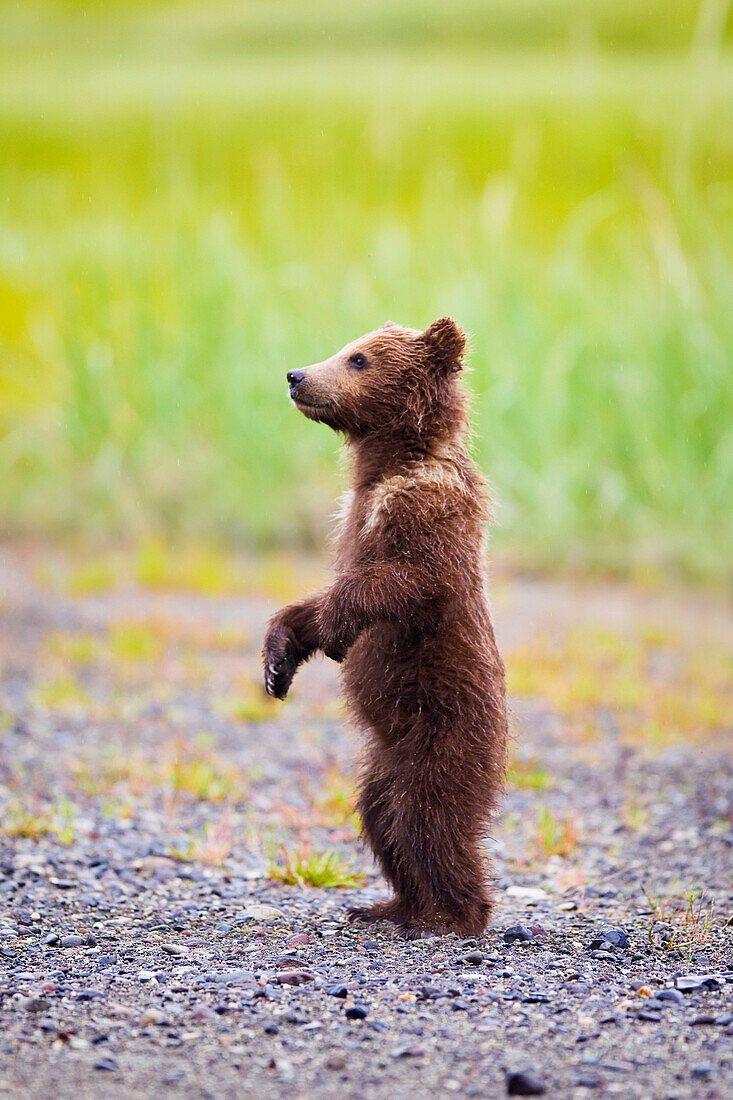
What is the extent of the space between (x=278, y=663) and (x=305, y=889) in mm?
1260

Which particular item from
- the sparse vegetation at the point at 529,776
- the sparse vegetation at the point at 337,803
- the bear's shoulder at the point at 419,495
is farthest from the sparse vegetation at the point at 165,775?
the bear's shoulder at the point at 419,495

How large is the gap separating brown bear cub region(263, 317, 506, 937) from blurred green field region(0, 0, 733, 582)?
6.94 m

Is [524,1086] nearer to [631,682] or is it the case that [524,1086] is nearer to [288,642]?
Answer: [288,642]

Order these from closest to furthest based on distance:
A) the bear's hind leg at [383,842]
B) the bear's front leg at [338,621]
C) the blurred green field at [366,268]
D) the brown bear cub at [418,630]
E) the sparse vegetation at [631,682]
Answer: the bear's front leg at [338,621]
the brown bear cub at [418,630]
the bear's hind leg at [383,842]
the sparse vegetation at [631,682]
the blurred green field at [366,268]

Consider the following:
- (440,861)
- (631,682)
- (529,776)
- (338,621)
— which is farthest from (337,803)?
(631,682)

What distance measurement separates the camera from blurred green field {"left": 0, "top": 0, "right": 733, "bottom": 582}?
1098 centimetres

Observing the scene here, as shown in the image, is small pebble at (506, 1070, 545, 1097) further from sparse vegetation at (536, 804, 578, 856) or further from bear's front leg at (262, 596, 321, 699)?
sparse vegetation at (536, 804, 578, 856)

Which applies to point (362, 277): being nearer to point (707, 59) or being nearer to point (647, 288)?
point (647, 288)

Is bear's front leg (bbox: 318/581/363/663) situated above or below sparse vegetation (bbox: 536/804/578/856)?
above

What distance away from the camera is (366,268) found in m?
11.9

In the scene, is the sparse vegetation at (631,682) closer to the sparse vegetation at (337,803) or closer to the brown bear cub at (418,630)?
the sparse vegetation at (337,803)

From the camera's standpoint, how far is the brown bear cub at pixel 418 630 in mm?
3678

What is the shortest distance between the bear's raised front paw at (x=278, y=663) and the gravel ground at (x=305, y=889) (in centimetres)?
53

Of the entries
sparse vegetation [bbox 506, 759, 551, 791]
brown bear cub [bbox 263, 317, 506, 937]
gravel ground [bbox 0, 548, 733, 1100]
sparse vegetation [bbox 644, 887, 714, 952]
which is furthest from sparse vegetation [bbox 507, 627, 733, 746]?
brown bear cub [bbox 263, 317, 506, 937]
